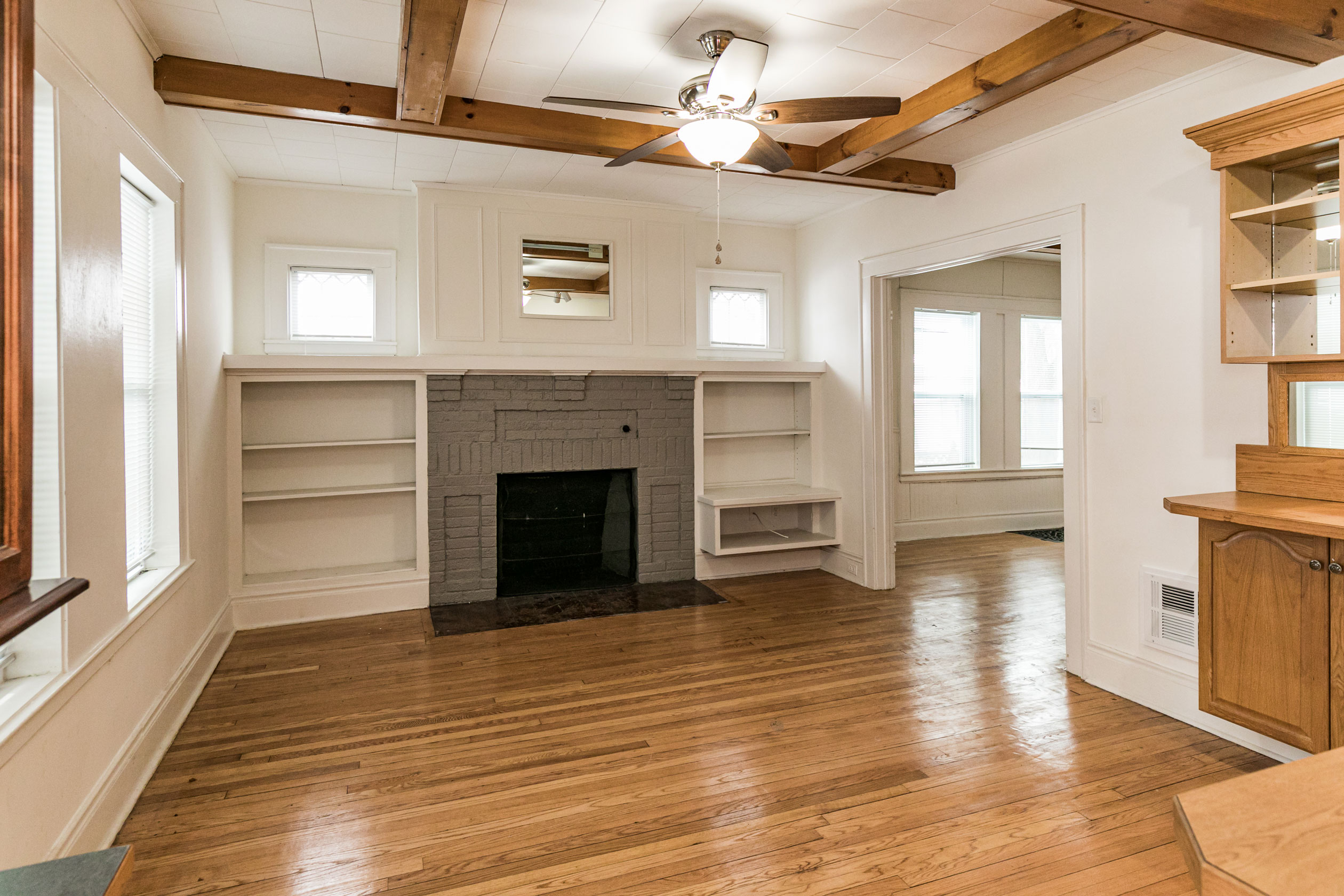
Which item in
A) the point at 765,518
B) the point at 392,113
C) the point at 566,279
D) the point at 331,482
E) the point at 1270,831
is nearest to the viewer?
the point at 1270,831

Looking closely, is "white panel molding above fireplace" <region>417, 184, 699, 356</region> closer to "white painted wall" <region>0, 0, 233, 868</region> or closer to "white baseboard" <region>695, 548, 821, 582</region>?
"white baseboard" <region>695, 548, 821, 582</region>

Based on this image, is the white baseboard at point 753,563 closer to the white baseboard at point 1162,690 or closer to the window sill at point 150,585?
the white baseboard at point 1162,690

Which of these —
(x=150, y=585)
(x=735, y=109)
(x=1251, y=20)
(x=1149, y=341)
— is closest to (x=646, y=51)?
(x=735, y=109)

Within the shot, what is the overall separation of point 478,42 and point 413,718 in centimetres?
269

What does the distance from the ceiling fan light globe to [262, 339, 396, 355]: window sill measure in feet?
9.61

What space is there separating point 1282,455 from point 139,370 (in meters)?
4.34

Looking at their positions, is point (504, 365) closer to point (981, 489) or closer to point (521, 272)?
point (521, 272)

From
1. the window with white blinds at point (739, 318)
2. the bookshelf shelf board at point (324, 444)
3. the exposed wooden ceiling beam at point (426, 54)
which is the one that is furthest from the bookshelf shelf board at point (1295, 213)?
the bookshelf shelf board at point (324, 444)

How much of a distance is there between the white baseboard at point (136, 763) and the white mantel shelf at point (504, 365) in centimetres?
152

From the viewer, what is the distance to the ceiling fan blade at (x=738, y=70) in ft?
8.89

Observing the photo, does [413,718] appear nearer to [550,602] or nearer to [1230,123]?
[550,602]

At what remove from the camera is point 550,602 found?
484cm

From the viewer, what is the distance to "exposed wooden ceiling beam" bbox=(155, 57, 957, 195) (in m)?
3.04

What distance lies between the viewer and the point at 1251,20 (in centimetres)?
228
